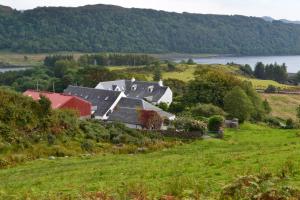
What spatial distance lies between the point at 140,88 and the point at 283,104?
3038cm

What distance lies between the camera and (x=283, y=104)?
324 feet

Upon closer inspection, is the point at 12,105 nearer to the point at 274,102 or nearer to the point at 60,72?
the point at 274,102

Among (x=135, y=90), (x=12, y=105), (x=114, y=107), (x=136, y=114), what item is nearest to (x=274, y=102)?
(x=135, y=90)

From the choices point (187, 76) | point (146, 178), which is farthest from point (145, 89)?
point (146, 178)

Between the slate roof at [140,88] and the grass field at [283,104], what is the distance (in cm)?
2094

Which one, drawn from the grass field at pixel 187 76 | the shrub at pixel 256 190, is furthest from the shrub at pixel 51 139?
the grass field at pixel 187 76

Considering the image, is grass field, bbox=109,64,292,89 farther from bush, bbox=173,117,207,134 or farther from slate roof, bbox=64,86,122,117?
bush, bbox=173,117,207,134

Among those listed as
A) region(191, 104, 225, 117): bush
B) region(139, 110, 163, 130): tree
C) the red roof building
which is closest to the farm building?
region(191, 104, 225, 117): bush

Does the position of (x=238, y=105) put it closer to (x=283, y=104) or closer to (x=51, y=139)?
(x=51, y=139)

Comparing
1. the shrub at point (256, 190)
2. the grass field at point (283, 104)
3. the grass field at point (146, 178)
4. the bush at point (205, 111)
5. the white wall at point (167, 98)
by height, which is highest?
the shrub at point (256, 190)

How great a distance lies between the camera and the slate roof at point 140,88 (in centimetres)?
8338

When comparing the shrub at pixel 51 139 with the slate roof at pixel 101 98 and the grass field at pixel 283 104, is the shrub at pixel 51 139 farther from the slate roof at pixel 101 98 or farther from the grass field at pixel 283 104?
the grass field at pixel 283 104

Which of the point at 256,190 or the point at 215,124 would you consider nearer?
the point at 256,190

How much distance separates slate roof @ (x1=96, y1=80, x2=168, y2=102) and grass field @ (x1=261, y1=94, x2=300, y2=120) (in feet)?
68.7
